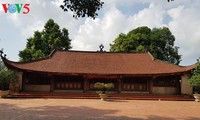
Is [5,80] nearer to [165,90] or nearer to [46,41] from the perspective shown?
[165,90]

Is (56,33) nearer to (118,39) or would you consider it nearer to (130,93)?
(118,39)

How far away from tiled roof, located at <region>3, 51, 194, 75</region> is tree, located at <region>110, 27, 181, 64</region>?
11.7 meters

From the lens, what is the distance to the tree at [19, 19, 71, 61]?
37.8 metres

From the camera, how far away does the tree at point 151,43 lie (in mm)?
39622

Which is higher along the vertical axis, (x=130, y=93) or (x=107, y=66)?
(x=107, y=66)

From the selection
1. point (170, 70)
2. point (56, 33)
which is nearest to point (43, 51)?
point (56, 33)

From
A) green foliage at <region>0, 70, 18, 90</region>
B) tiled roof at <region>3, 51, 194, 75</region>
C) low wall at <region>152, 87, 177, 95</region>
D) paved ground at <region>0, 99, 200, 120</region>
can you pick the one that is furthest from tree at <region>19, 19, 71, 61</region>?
paved ground at <region>0, 99, 200, 120</region>

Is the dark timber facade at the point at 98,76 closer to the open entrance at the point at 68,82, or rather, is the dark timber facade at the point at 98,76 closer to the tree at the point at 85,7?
the open entrance at the point at 68,82

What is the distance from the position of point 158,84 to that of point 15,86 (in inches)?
529

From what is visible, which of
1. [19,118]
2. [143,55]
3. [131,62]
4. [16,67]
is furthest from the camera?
[143,55]

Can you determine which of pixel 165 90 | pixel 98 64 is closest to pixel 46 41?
pixel 98 64

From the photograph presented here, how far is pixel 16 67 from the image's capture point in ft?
69.9

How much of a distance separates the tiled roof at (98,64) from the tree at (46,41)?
1226cm

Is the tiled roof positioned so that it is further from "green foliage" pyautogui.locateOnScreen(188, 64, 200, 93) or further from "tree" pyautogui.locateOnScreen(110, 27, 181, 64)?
"tree" pyautogui.locateOnScreen(110, 27, 181, 64)
